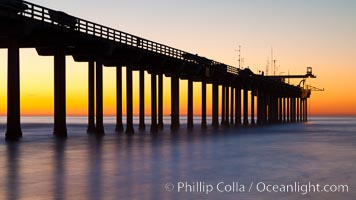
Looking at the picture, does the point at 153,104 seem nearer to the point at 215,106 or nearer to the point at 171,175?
the point at 215,106

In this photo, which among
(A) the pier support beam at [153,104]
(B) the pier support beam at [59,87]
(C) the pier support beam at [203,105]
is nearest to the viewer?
(B) the pier support beam at [59,87]

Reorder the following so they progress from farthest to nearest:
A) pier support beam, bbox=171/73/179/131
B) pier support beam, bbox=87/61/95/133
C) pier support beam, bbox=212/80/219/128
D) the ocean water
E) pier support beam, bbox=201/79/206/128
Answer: pier support beam, bbox=212/80/219/128, pier support beam, bbox=201/79/206/128, pier support beam, bbox=171/73/179/131, pier support beam, bbox=87/61/95/133, the ocean water

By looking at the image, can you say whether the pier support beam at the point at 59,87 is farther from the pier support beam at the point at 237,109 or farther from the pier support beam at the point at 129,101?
the pier support beam at the point at 237,109

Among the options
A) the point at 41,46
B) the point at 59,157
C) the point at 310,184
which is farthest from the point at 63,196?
the point at 41,46

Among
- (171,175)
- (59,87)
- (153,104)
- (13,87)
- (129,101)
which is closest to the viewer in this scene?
(171,175)

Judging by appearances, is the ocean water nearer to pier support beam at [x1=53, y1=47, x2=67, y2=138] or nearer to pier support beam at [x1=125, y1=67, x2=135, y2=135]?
pier support beam at [x1=53, y1=47, x2=67, y2=138]

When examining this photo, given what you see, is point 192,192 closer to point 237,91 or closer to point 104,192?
point 104,192

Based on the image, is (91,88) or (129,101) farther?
(129,101)

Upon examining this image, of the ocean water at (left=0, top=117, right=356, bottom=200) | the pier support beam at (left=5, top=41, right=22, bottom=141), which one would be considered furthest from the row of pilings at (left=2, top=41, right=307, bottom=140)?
the ocean water at (left=0, top=117, right=356, bottom=200)

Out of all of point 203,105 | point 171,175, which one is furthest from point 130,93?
point 171,175

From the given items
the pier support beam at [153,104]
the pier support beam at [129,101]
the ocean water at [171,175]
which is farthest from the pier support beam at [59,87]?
the pier support beam at [153,104]

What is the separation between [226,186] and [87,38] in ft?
81.2

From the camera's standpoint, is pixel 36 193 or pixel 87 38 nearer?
pixel 36 193

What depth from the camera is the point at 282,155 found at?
2588 cm
